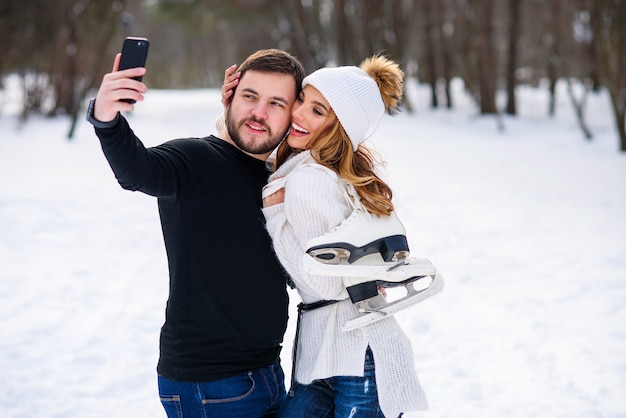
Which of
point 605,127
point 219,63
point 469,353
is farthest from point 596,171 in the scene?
point 219,63

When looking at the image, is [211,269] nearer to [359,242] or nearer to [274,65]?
[359,242]

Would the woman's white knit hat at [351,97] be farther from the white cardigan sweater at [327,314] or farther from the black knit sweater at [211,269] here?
the black knit sweater at [211,269]

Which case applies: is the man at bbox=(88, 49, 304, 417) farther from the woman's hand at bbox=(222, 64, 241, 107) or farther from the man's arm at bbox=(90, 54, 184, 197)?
the woman's hand at bbox=(222, 64, 241, 107)

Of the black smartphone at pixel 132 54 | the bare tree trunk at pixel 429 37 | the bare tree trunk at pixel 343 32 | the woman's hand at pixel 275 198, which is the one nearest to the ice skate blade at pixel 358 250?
the woman's hand at pixel 275 198

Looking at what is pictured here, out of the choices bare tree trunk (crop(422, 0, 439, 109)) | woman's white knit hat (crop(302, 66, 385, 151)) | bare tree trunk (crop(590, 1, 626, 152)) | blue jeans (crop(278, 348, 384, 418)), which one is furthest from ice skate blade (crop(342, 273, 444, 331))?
bare tree trunk (crop(422, 0, 439, 109))

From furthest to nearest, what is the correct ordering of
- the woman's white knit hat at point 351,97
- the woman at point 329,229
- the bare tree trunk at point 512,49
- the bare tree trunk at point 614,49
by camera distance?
the bare tree trunk at point 512,49 → the bare tree trunk at point 614,49 → the woman's white knit hat at point 351,97 → the woman at point 329,229

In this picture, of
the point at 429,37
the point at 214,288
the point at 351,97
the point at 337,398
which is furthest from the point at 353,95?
the point at 429,37

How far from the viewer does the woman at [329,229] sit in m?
1.83

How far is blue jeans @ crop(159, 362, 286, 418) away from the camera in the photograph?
6.24ft

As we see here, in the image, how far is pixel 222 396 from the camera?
1.91m

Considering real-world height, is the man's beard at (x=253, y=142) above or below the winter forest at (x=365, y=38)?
below

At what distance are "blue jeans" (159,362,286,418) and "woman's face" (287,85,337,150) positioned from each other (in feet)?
2.59

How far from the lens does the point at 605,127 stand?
13508mm

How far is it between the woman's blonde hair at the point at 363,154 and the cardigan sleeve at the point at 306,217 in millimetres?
88
